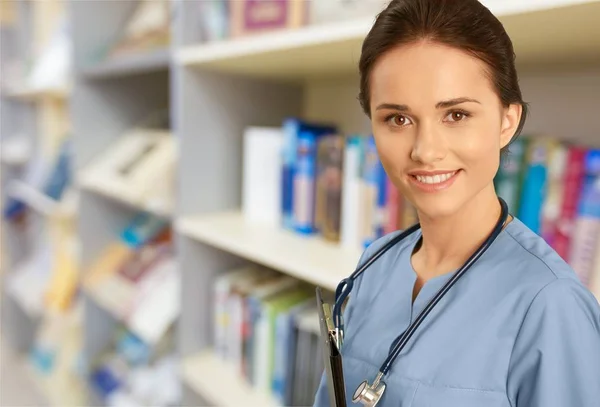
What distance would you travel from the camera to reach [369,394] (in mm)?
322

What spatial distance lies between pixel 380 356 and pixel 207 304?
879 millimetres

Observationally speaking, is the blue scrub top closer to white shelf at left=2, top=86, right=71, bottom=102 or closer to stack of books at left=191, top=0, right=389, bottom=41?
stack of books at left=191, top=0, right=389, bottom=41

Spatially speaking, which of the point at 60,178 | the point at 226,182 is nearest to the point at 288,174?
the point at 226,182

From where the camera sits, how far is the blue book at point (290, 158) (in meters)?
1.02

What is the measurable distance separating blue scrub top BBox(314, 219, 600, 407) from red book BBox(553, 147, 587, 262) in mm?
322

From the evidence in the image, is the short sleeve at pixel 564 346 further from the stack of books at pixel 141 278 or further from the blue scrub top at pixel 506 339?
the stack of books at pixel 141 278

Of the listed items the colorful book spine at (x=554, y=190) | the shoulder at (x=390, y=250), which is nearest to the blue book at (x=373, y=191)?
the colorful book spine at (x=554, y=190)

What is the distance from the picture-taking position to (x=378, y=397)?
32 cm

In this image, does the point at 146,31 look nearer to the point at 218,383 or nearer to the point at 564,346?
the point at 218,383

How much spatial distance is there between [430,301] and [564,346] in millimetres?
81

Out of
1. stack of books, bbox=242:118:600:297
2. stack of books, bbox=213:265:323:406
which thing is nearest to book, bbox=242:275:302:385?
stack of books, bbox=213:265:323:406

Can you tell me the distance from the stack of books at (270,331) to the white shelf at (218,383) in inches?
0.6

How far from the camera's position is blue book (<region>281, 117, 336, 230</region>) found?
3.33ft

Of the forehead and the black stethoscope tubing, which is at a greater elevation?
the forehead
